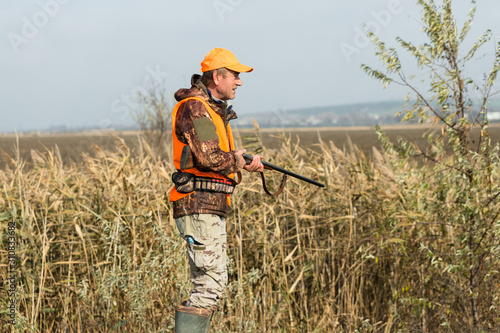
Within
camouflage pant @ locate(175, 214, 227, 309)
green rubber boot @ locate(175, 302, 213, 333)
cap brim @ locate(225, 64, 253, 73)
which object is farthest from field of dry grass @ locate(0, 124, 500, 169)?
green rubber boot @ locate(175, 302, 213, 333)

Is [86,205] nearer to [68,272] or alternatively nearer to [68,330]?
[68,272]

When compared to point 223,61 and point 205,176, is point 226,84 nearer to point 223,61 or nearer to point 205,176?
point 223,61

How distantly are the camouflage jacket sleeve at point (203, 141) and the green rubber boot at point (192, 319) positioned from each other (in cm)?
84

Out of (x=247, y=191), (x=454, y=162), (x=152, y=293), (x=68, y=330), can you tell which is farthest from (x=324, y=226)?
(x=68, y=330)

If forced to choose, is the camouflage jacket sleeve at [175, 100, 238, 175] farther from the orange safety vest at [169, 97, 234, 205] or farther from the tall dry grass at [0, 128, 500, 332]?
the tall dry grass at [0, 128, 500, 332]

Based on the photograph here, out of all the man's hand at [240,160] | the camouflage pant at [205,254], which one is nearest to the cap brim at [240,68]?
the man's hand at [240,160]

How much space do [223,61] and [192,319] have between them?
60.8 inches

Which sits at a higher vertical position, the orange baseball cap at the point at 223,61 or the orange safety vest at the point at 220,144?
the orange baseball cap at the point at 223,61

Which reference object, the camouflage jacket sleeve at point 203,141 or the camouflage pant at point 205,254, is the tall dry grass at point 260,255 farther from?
the camouflage jacket sleeve at point 203,141

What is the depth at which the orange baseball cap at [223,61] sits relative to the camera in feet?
10.7

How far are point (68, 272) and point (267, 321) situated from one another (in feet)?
5.92

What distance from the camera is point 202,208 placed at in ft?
10.5

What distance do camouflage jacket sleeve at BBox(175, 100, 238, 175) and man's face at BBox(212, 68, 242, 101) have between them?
0.20 m

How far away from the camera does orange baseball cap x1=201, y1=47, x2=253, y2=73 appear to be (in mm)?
3258
